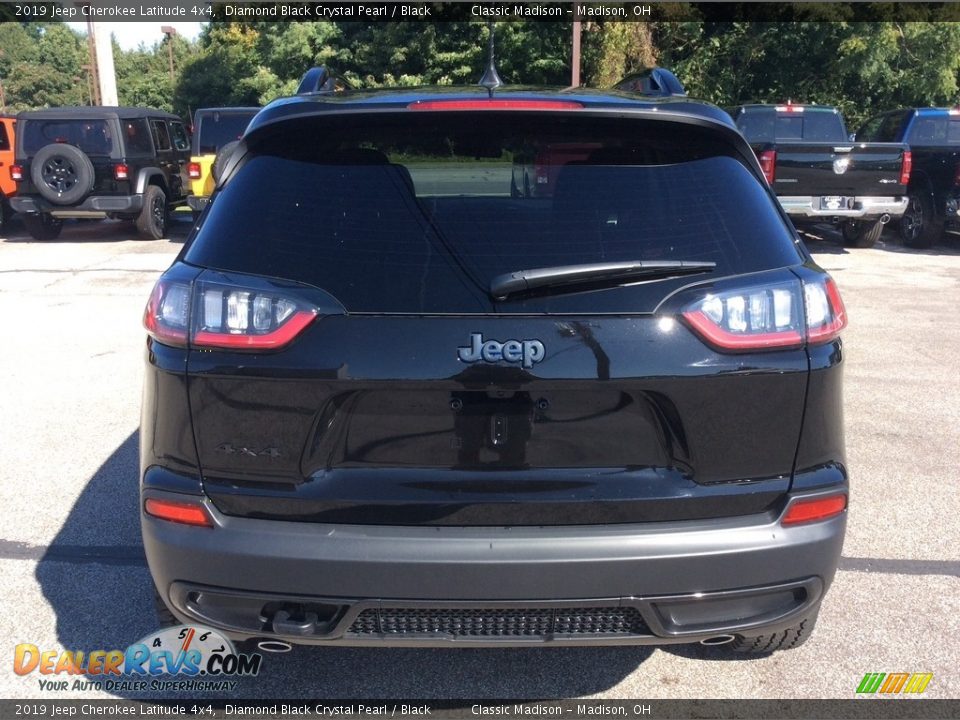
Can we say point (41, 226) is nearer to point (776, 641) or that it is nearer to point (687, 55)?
point (776, 641)

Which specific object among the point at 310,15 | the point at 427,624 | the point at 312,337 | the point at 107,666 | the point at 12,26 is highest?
the point at 12,26

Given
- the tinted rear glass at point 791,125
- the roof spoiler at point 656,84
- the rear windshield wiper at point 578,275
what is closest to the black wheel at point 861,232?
the tinted rear glass at point 791,125

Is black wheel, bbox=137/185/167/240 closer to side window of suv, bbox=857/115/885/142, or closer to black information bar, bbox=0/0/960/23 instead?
black information bar, bbox=0/0/960/23

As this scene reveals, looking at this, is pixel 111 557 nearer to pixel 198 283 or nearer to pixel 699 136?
pixel 198 283

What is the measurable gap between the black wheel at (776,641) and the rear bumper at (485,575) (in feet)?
1.84

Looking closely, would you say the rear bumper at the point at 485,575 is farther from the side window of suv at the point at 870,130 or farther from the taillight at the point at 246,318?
the side window of suv at the point at 870,130

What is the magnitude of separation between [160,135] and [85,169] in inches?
87.7

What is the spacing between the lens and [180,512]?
2.19m

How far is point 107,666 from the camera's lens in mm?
2854

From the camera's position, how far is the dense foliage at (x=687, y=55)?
19.5 metres

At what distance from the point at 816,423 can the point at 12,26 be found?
78666mm

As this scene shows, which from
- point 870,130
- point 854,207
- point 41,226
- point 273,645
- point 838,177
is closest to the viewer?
point 273,645

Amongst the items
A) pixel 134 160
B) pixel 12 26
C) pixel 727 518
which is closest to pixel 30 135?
pixel 134 160

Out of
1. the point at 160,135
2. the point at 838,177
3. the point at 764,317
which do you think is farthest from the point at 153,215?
the point at 764,317
